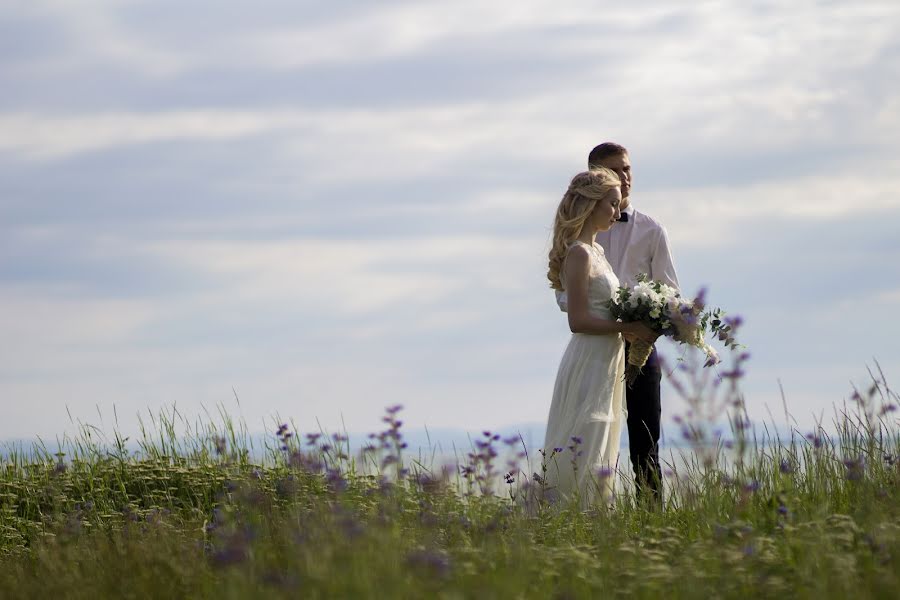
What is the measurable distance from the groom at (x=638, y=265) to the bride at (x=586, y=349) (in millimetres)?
265

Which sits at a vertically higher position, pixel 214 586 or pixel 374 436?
pixel 374 436

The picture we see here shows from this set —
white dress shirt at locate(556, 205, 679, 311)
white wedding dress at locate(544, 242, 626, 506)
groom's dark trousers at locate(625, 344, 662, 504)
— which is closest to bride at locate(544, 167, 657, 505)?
white wedding dress at locate(544, 242, 626, 506)

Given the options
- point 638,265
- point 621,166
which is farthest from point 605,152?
point 638,265

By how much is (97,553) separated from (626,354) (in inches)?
138

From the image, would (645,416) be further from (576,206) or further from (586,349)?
(576,206)

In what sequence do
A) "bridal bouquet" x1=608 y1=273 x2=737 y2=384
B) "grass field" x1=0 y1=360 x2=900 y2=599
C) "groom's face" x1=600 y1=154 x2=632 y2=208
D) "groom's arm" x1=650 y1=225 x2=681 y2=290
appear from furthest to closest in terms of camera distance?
"groom's arm" x1=650 y1=225 x2=681 y2=290 → "groom's face" x1=600 y1=154 x2=632 y2=208 → "bridal bouquet" x1=608 y1=273 x2=737 y2=384 → "grass field" x1=0 y1=360 x2=900 y2=599

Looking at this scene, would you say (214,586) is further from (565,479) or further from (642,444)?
(642,444)

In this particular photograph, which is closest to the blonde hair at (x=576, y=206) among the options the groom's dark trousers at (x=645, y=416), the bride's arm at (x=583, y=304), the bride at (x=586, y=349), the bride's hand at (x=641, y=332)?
the bride at (x=586, y=349)

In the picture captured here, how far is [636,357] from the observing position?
641 centimetres

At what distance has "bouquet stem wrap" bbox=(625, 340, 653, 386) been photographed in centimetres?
635

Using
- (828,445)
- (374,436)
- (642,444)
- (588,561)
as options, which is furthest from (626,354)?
(588,561)

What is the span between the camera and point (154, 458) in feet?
30.2

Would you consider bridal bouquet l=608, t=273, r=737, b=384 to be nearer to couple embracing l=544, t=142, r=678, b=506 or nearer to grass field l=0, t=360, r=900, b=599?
couple embracing l=544, t=142, r=678, b=506

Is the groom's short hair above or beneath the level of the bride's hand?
above
